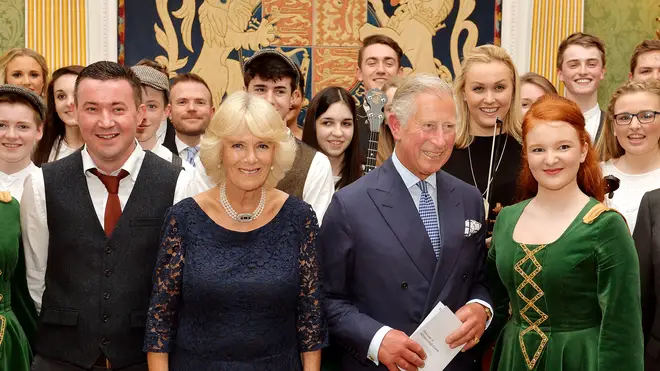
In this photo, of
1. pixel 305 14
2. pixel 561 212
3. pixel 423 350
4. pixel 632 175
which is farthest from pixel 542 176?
pixel 305 14

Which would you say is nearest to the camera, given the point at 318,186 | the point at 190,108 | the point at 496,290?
the point at 496,290

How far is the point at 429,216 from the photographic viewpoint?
3.10 meters

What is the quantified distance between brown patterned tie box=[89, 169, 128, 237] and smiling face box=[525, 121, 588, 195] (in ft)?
4.99

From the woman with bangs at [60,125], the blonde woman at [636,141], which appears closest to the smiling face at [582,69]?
the blonde woman at [636,141]

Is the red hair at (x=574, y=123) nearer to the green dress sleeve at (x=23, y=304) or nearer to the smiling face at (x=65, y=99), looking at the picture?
the green dress sleeve at (x=23, y=304)

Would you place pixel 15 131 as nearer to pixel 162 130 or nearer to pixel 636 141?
pixel 162 130

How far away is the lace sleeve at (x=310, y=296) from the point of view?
2.93 meters

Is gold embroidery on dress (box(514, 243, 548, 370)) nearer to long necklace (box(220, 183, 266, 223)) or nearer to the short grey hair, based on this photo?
the short grey hair

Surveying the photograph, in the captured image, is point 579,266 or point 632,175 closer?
point 579,266

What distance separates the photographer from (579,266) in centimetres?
288

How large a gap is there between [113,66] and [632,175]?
2415 millimetres

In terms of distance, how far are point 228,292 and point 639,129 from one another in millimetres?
2172

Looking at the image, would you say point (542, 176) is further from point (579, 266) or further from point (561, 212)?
point (579, 266)

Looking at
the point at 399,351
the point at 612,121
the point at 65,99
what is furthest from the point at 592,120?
the point at 65,99
